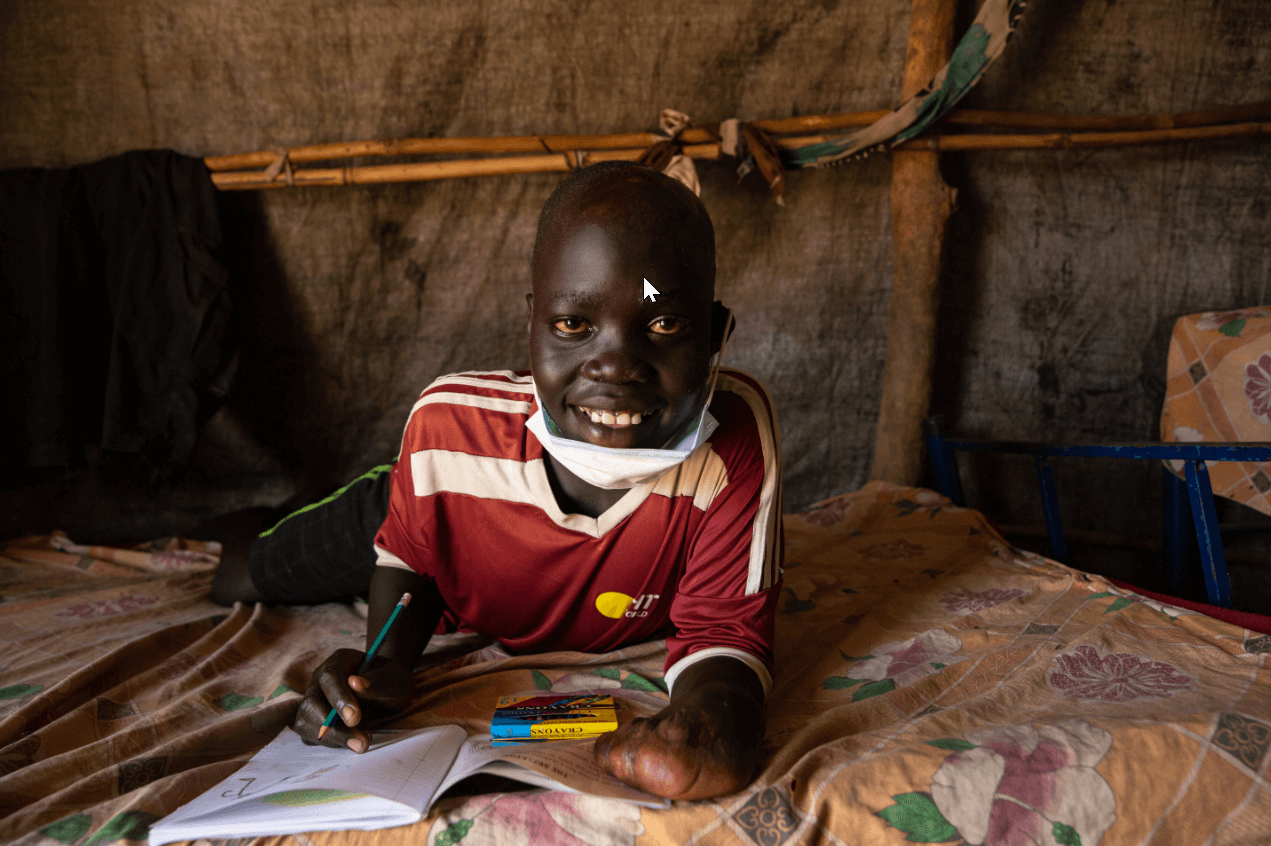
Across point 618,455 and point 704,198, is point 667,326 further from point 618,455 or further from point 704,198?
point 704,198

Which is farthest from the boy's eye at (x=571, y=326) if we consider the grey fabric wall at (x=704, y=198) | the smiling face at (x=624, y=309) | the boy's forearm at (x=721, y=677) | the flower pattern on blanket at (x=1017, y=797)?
the grey fabric wall at (x=704, y=198)

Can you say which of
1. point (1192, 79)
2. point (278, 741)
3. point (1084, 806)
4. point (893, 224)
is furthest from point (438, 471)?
point (1192, 79)

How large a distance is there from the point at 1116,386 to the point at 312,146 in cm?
274

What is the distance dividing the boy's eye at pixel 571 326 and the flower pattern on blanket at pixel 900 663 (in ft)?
2.38

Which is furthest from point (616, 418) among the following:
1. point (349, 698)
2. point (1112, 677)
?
point (1112, 677)

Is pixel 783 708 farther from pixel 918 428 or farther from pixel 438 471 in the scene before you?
pixel 918 428

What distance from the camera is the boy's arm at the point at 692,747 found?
78 centimetres

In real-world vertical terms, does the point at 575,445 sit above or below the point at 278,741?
above

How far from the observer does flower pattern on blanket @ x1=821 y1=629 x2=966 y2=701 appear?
45.2 inches

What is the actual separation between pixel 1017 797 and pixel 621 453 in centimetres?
63

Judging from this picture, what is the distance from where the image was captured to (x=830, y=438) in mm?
2479

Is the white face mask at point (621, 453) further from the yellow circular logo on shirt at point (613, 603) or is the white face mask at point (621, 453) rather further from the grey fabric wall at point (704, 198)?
the grey fabric wall at point (704, 198)

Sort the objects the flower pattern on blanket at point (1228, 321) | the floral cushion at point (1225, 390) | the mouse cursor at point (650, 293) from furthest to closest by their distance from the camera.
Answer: the flower pattern on blanket at point (1228, 321) < the floral cushion at point (1225, 390) < the mouse cursor at point (650, 293)

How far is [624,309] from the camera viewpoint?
92 centimetres
